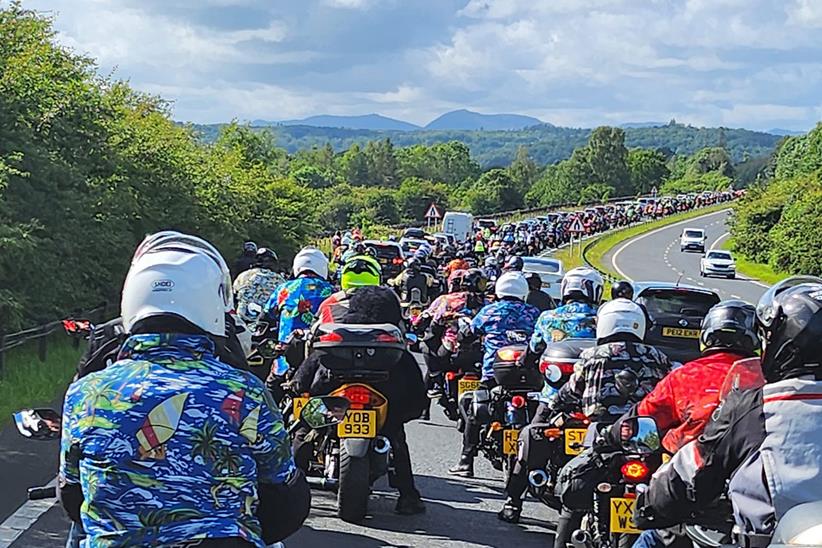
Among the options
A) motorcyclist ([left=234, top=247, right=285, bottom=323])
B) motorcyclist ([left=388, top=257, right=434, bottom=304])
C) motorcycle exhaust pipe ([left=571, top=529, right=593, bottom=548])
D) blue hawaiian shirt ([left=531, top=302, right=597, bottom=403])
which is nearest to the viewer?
motorcycle exhaust pipe ([left=571, top=529, right=593, bottom=548])

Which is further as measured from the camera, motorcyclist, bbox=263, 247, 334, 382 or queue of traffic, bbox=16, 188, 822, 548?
motorcyclist, bbox=263, 247, 334, 382

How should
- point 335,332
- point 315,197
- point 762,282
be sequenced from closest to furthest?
point 335,332
point 315,197
point 762,282

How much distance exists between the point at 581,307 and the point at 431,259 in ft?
71.5

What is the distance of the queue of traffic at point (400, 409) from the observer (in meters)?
3.44

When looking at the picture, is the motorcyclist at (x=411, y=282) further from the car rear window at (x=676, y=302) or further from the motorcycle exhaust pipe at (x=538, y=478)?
the motorcycle exhaust pipe at (x=538, y=478)

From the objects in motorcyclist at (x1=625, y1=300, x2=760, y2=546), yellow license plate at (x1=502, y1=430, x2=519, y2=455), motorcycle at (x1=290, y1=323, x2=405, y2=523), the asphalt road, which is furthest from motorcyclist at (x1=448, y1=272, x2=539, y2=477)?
motorcyclist at (x1=625, y1=300, x2=760, y2=546)

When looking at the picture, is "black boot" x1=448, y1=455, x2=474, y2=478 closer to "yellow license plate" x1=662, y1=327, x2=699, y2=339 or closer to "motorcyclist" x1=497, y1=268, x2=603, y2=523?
"motorcyclist" x1=497, y1=268, x2=603, y2=523

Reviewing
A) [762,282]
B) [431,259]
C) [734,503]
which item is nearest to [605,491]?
[734,503]

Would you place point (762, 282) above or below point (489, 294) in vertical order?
below

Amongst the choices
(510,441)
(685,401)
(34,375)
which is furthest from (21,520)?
(34,375)

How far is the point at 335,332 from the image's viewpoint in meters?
8.29

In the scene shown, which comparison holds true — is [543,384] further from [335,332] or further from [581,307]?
[335,332]

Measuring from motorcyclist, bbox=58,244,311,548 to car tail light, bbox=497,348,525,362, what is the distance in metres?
5.51

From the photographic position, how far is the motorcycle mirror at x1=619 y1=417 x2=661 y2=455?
485 centimetres
